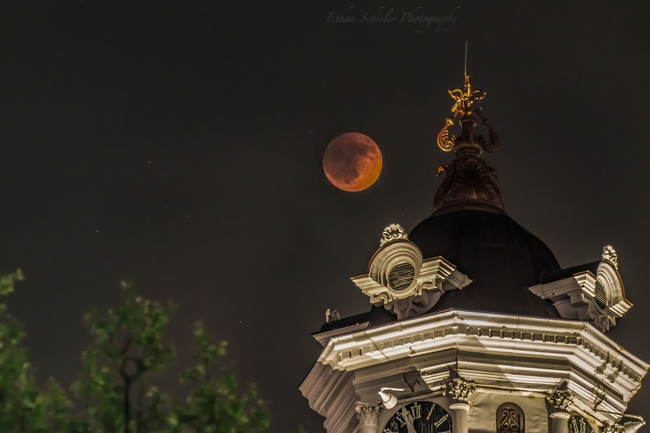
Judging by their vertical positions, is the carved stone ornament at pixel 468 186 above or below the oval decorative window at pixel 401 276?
above

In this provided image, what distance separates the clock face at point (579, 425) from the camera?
4347 cm

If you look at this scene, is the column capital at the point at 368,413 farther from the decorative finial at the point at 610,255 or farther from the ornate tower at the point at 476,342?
the decorative finial at the point at 610,255

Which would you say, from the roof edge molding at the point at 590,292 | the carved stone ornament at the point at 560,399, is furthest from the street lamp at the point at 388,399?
the roof edge molding at the point at 590,292

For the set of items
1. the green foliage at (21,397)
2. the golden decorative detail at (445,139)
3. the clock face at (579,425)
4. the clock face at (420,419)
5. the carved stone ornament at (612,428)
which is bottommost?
the green foliage at (21,397)

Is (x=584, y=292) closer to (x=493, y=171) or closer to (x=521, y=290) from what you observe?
(x=521, y=290)

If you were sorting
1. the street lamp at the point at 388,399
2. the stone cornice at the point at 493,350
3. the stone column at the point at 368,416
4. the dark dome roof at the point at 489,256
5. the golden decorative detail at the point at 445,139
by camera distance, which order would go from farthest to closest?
1. the golden decorative detail at the point at 445,139
2. the dark dome roof at the point at 489,256
3. the stone column at the point at 368,416
4. the street lamp at the point at 388,399
5. the stone cornice at the point at 493,350

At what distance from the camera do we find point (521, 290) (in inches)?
1762

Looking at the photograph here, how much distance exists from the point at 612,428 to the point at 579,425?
5.07 ft

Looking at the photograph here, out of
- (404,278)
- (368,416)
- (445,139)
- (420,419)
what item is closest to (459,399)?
(420,419)

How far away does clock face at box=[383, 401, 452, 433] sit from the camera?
4266 cm

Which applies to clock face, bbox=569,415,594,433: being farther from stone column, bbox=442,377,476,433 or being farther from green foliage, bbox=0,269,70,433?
green foliage, bbox=0,269,70,433

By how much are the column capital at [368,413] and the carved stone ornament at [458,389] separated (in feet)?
7.39

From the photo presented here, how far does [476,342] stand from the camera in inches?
1679

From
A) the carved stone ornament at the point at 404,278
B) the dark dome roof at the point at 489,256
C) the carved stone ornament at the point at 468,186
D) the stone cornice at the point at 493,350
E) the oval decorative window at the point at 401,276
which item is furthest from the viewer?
the carved stone ornament at the point at 468,186
